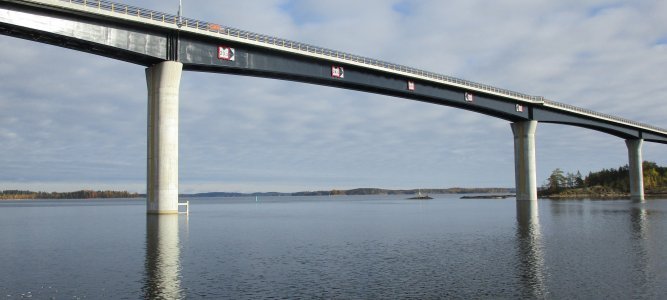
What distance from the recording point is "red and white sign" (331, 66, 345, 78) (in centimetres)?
7488

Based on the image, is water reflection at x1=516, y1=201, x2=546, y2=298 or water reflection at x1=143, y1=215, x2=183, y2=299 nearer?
water reflection at x1=516, y1=201, x2=546, y2=298

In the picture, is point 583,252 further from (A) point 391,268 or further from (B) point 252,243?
(B) point 252,243

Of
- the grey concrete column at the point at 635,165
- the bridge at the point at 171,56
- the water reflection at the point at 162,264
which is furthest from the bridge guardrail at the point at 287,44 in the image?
the grey concrete column at the point at 635,165

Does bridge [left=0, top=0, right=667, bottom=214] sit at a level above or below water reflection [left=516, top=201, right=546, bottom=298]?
above

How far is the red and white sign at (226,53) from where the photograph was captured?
6244 cm

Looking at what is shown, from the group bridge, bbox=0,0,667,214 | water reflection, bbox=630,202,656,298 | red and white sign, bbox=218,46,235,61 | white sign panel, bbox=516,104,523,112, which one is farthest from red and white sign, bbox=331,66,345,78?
white sign panel, bbox=516,104,523,112

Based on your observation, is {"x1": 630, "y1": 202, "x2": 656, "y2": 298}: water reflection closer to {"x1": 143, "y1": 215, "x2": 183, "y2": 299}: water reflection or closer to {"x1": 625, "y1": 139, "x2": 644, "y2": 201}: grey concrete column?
{"x1": 143, "y1": 215, "x2": 183, "y2": 299}: water reflection

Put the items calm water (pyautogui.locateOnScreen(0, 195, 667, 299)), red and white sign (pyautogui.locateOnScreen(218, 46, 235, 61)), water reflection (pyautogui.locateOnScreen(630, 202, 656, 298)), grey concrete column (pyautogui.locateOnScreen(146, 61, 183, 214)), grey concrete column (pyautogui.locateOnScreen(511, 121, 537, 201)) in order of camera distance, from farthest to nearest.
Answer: grey concrete column (pyautogui.locateOnScreen(511, 121, 537, 201))
red and white sign (pyautogui.locateOnScreen(218, 46, 235, 61))
grey concrete column (pyautogui.locateOnScreen(146, 61, 183, 214))
calm water (pyautogui.locateOnScreen(0, 195, 667, 299))
water reflection (pyautogui.locateOnScreen(630, 202, 656, 298))

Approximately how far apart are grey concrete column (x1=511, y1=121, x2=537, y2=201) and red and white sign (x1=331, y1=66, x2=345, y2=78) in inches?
2215

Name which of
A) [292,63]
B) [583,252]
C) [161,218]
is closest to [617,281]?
[583,252]

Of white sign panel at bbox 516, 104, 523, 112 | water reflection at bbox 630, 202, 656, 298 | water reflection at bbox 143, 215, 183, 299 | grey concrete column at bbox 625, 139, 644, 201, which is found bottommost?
water reflection at bbox 630, 202, 656, 298

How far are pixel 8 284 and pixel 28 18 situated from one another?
3715cm

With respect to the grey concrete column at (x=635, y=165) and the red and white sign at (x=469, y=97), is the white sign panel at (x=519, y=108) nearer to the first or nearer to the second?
the red and white sign at (x=469, y=97)

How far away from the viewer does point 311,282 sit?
20312mm
